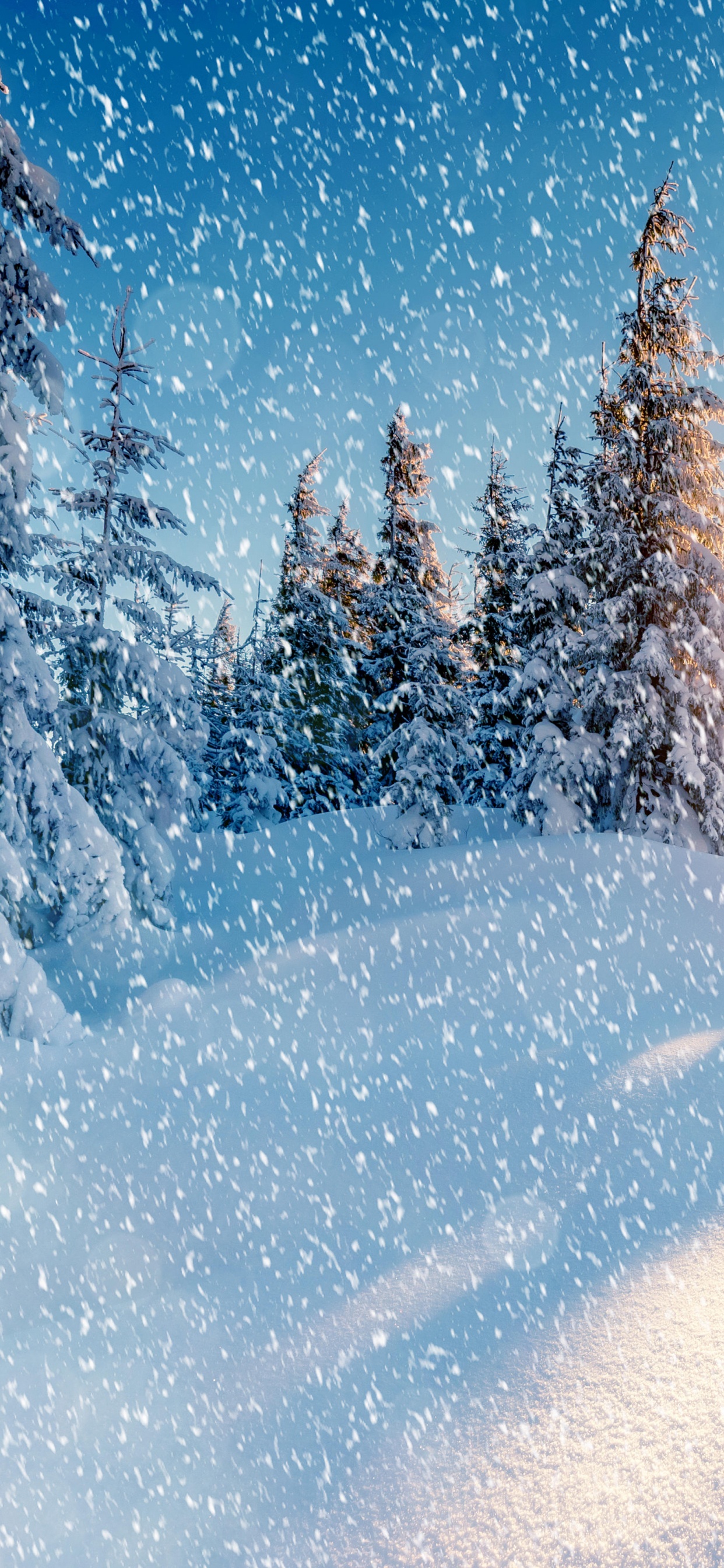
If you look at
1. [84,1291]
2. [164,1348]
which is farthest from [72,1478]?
[84,1291]

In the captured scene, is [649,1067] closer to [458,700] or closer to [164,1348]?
[164,1348]

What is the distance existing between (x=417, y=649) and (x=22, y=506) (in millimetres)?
10395

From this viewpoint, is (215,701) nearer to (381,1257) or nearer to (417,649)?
(417,649)

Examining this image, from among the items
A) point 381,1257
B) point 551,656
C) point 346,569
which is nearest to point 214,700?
point 346,569

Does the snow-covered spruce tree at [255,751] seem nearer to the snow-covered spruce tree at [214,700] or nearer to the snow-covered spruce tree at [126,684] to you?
the snow-covered spruce tree at [214,700]

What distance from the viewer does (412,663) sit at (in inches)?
698

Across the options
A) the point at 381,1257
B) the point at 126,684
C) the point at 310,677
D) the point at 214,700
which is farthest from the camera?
the point at 214,700

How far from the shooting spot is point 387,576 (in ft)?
69.6

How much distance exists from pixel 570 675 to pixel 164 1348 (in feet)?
46.4

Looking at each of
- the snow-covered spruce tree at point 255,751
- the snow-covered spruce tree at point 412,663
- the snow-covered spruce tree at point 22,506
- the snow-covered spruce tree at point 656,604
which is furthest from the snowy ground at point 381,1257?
the snow-covered spruce tree at point 255,751

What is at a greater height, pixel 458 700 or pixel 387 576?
pixel 387 576

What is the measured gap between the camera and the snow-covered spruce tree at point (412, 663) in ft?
56.2

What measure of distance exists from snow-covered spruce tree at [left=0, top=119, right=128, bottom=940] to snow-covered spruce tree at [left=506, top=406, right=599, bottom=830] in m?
9.62

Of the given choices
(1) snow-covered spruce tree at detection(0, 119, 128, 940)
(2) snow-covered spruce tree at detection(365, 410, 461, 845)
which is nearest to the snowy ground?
(1) snow-covered spruce tree at detection(0, 119, 128, 940)
